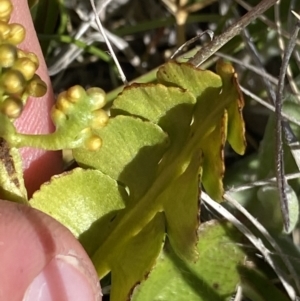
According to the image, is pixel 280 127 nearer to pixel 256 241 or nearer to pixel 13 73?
pixel 256 241

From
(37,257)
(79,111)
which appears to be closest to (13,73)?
(79,111)

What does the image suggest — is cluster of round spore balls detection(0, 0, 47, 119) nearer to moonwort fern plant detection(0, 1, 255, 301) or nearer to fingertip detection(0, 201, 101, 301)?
moonwort fern plant detection(0, 1, 255, 301)

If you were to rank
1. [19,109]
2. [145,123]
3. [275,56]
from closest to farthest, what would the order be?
[19,109] → [145,123] → [275,56]

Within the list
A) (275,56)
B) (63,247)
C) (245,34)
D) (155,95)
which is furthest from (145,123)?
(275,56)

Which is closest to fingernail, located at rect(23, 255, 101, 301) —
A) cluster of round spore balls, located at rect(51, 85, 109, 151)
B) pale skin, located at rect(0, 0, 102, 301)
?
pale skin, located at rect(0, 0, 102, 301)

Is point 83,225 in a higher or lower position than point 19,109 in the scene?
lower

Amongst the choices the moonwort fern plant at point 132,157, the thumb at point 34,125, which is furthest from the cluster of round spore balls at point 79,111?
the thumb at point 34,125

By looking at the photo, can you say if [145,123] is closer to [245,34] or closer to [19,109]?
[19,109]
